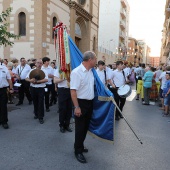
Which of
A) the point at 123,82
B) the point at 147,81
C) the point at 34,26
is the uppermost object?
the point at 34,26

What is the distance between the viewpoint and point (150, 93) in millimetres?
11148

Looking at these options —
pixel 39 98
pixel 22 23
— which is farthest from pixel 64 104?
pixel 22 23

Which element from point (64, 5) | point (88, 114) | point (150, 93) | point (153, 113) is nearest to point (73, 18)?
point (64, 5)

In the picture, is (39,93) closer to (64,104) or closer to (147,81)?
(64,104)

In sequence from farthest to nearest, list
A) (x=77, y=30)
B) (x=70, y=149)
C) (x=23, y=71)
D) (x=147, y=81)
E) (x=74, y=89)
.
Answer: (x=77, y=30) < (x=147, y=81) < (x=23, y=71) < (x=70, y=149) < (x=74, y=89)

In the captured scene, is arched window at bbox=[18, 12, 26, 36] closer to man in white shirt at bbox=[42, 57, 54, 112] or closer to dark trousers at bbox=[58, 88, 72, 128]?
man in white shirt at bbox=[42, 57, 54, 112]

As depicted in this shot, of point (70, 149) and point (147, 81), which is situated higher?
point (147, 81)

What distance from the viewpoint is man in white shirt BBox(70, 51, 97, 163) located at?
3693 mm

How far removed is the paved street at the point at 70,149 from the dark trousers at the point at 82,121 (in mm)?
329

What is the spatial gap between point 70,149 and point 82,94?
142cm

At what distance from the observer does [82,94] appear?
12.5 ft

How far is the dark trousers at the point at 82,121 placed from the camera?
3859mm

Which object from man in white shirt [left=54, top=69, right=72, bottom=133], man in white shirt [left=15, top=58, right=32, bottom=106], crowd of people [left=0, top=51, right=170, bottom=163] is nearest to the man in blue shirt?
crowd of people [left=0, top=51, right=170, bottom=163]

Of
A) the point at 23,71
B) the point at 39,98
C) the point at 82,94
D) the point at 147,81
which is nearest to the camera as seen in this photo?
the point at 82,94
